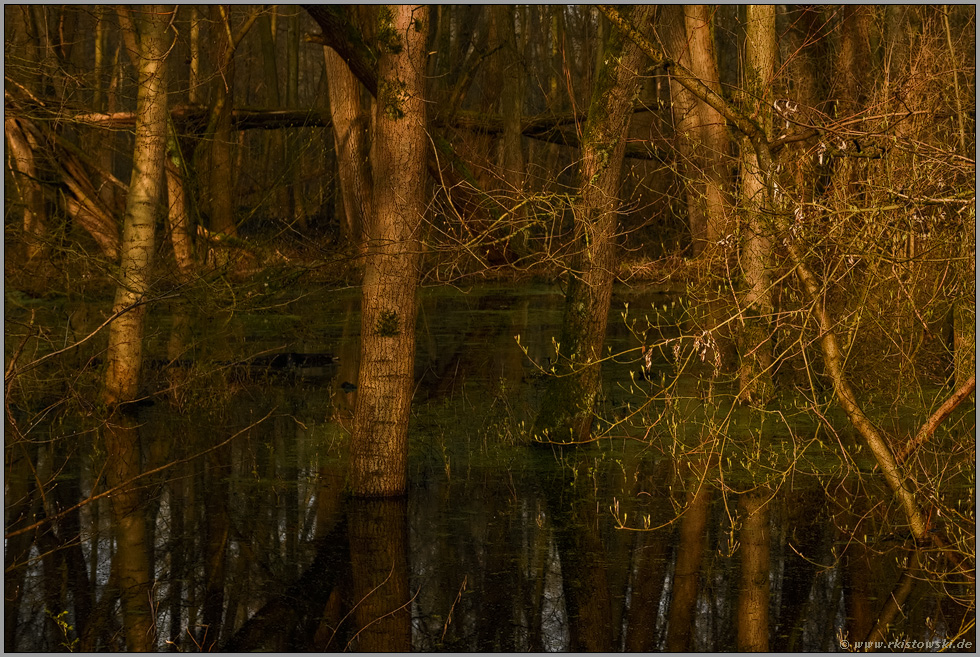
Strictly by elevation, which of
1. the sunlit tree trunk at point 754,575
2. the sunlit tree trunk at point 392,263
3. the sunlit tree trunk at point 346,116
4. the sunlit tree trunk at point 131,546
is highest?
the sunlit tree trunk at point 346,116

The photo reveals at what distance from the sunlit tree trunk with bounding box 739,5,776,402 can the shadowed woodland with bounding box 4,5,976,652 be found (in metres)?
0.08

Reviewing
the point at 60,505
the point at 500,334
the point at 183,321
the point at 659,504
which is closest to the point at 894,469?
the point at 659,504

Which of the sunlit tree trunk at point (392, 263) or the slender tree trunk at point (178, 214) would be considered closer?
the sunlit tree trunk at point (392, 263)

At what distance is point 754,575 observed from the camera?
6.82 metres

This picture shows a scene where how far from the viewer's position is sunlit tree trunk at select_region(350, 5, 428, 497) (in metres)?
7.86

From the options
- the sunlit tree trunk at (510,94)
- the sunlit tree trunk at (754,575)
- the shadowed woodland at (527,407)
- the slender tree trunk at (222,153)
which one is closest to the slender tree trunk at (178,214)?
the shadowed woodland at (527,407)

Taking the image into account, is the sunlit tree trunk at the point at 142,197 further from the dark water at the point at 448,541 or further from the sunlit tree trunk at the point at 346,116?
the sunlit tree trunk at the point at 346,116

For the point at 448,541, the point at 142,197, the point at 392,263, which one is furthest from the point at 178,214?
the point at 448,541

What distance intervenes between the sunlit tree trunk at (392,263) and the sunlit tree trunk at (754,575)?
2687 mm

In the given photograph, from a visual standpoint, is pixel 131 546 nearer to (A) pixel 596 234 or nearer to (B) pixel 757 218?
(A) pixel 596 234

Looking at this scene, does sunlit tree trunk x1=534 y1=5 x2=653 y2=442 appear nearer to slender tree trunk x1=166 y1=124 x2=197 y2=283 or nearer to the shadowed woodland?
the shadowed woodland

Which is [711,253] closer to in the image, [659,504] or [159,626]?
[659,504]

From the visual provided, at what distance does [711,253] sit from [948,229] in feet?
8.60

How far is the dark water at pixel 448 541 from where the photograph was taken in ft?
19.5
